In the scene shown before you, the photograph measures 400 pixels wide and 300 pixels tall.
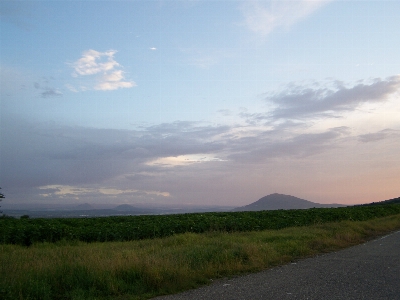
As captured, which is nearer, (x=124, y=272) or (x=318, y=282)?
(x=318, y=282)

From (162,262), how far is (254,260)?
3343mm

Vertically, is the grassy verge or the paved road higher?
the grassy verge

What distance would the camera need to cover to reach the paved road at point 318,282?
27.2 feet

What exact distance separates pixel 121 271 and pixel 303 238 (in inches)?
427

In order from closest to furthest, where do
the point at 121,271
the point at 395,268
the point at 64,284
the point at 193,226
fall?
the point at 64,284 < the point at 121,271 < the point at 395,268 < the point at 193,226

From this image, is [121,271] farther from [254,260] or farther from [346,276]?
[346,276]

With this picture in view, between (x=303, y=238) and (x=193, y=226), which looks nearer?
(x=303, y=238)

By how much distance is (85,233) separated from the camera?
2184cm

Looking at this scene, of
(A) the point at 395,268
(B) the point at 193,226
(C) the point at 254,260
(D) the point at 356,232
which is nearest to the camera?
(A) the point at 395,268

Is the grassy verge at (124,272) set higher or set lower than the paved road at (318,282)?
higher

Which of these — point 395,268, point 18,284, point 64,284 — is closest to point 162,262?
point 64,284

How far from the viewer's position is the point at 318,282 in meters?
9.49

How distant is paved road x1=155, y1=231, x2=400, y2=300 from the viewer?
8297mm

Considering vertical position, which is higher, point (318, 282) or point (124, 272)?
point (124, 272)
